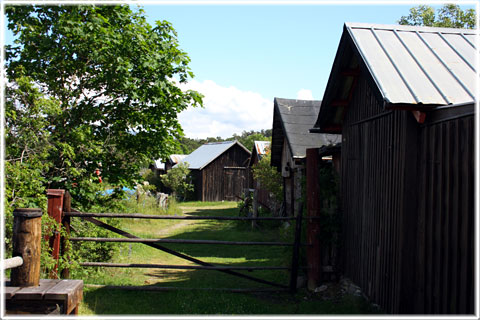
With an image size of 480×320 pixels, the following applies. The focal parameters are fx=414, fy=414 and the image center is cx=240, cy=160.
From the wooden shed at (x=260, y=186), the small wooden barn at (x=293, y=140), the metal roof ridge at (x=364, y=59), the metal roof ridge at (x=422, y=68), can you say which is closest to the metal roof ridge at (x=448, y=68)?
the metal roof ridge at (x=422, y=68)

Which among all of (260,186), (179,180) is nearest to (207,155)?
(179,180)

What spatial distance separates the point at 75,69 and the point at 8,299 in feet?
18.2

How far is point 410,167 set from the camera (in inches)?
184

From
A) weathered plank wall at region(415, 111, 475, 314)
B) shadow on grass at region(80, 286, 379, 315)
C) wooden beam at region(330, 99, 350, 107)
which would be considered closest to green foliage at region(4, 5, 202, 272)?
shadow on grass at region(80, 286, 379, 315)

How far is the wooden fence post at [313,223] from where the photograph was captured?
6855mm

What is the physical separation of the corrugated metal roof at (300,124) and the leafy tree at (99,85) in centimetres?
452

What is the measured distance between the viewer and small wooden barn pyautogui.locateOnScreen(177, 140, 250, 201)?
31938 mm

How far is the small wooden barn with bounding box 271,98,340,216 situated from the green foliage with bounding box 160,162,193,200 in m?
15.7

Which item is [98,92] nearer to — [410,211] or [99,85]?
[99,85]

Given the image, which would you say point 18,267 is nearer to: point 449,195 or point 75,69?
point 449,195

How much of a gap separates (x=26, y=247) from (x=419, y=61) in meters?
5.00

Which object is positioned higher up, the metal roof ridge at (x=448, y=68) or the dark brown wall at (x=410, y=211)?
the metal roof ridge at (x=448, y=68)

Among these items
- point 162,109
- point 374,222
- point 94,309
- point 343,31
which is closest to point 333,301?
point 374,222

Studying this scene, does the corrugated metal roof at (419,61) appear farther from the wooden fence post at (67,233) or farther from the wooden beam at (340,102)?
the wooden fence post at (67,233)
